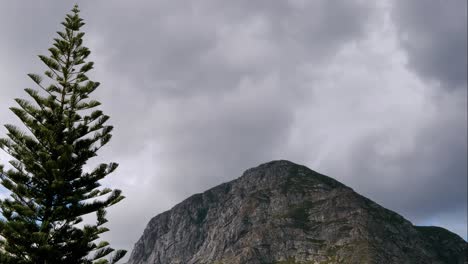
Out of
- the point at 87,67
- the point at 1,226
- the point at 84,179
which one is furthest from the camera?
the point at 87,67

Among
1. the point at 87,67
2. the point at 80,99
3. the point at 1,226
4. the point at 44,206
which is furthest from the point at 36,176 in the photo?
the point at 87,67

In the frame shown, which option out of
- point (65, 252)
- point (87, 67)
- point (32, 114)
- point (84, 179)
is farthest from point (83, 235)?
point (87, 67)

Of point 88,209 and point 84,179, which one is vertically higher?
point 84,179

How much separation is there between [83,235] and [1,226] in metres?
5.24

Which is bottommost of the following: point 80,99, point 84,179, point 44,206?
point 44,206

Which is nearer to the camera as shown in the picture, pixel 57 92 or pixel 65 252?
pixel 65 252

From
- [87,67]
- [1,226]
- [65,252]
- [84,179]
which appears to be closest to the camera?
[1,226]

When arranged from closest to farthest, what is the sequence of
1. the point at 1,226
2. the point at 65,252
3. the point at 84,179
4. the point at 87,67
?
1. the point at 1,226
2. the point at 65,252
3. the point at 84,179
4. the point at 87,67

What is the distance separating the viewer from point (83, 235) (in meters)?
32.4

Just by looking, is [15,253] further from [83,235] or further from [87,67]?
[87,67]

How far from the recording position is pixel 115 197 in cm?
3378

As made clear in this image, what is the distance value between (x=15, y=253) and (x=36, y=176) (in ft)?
17.5

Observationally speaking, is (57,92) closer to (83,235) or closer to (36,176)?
(36,176)

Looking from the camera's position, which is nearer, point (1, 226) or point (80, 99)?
point (1, 226)
